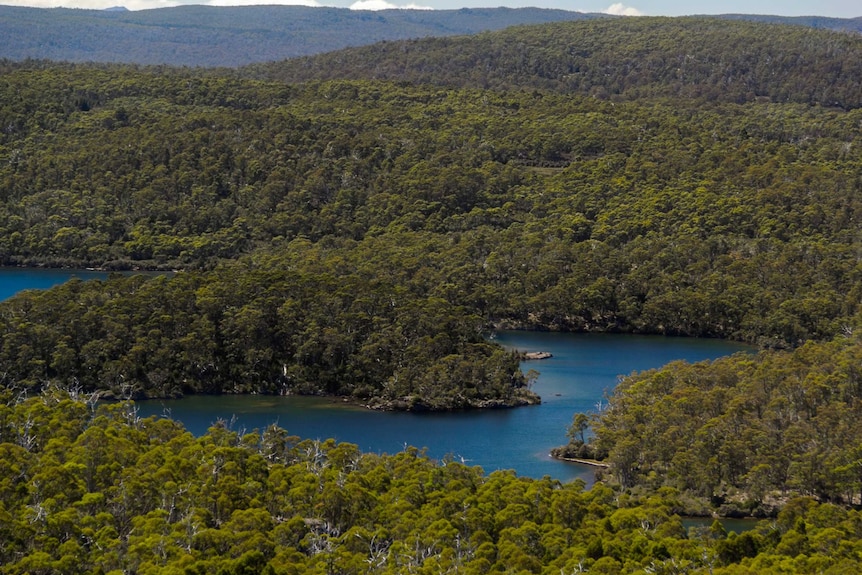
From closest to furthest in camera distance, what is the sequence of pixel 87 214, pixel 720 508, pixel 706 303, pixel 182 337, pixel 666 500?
pixel 666 500 < pixel 720 508 < pixel 182 337 < pixel 706 303 < pixel 87 214

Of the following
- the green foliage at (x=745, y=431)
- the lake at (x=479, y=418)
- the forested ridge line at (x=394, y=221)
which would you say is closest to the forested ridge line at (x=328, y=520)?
the green foliage at (x=745, y=431)

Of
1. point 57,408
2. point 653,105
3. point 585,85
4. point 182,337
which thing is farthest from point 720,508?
point 585,85

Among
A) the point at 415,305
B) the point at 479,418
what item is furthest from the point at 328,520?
the point at 415,305

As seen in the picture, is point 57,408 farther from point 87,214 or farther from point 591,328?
point 87,214

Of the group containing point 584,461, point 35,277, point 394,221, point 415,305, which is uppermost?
point 415,305

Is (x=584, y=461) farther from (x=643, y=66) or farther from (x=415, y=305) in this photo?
(x=643, y=66)

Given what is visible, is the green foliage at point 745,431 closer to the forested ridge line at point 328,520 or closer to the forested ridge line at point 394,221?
the forested ridge line at point 328,520
